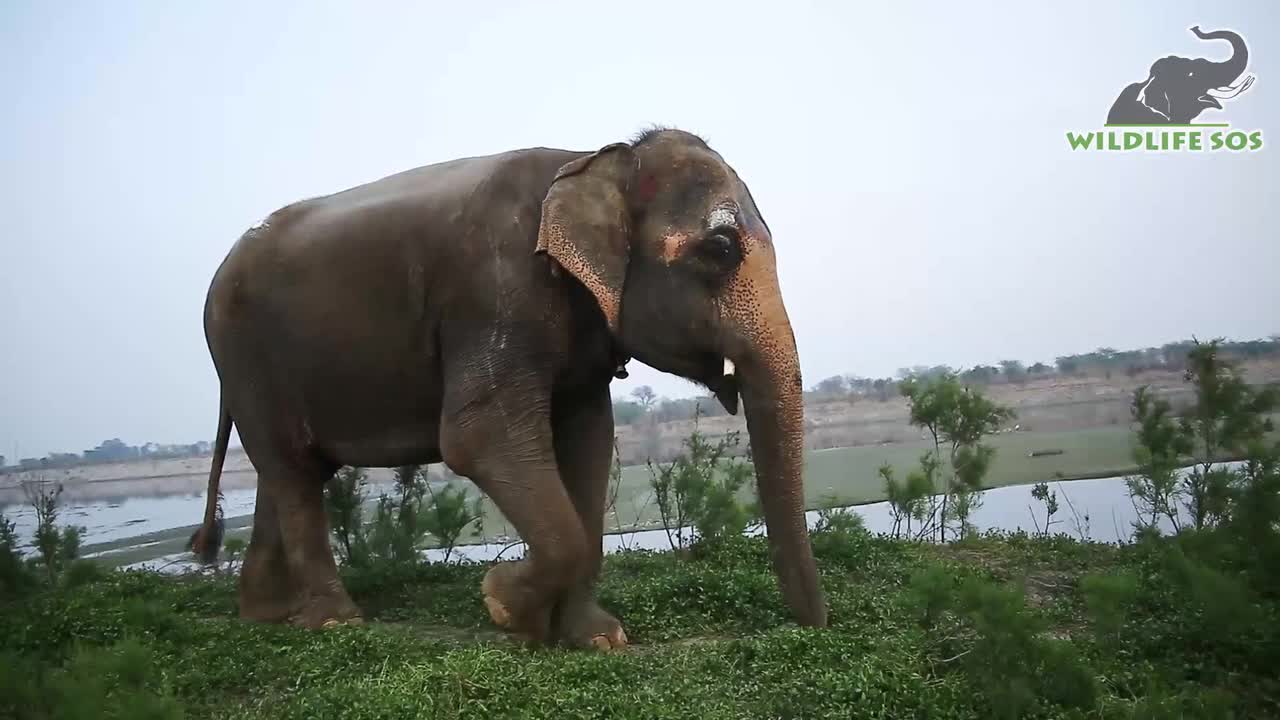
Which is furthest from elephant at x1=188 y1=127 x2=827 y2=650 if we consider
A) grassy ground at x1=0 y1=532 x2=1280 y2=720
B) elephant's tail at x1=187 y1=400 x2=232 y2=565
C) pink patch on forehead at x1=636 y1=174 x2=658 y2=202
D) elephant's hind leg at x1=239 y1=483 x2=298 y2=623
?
elephant's tail at x1=187 y1=400 x2=232 y2=565

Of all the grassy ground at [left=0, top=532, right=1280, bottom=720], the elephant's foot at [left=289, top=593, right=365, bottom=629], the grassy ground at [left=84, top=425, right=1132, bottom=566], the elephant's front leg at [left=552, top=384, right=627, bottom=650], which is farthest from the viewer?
the grassy ground at [left=84, top=425, right=1132, bottom=566]

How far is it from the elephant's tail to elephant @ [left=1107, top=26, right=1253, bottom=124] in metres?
5.62

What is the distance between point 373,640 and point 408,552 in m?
3.01

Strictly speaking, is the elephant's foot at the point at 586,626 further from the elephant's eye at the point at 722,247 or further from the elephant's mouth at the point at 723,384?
the elephant's eye at the point at 722,247

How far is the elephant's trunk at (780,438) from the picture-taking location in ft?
12.4

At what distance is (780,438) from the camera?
3.79 meters

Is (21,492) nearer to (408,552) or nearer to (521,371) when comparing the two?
(408,552)

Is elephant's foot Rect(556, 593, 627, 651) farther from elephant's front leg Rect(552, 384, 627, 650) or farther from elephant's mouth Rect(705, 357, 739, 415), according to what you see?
elephant's mouth Rect(705, 357, 739, 415)

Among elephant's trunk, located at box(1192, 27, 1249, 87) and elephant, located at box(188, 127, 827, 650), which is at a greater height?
elephant's trunk, located at box(1192, 27, 1249, 87)

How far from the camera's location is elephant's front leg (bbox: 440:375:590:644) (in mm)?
3912

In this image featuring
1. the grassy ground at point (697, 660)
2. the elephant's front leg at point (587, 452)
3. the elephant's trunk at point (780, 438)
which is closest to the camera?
the grassy ground at point (697, 660)

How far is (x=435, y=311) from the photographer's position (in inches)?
170

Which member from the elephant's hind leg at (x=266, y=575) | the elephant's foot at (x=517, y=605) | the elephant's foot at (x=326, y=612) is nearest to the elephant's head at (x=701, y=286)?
the elephant's foot at (x=517, y=605)

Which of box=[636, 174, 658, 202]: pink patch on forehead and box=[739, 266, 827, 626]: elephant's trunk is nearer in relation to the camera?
box=[739, 266, 827, 626]: elephant's trunk
